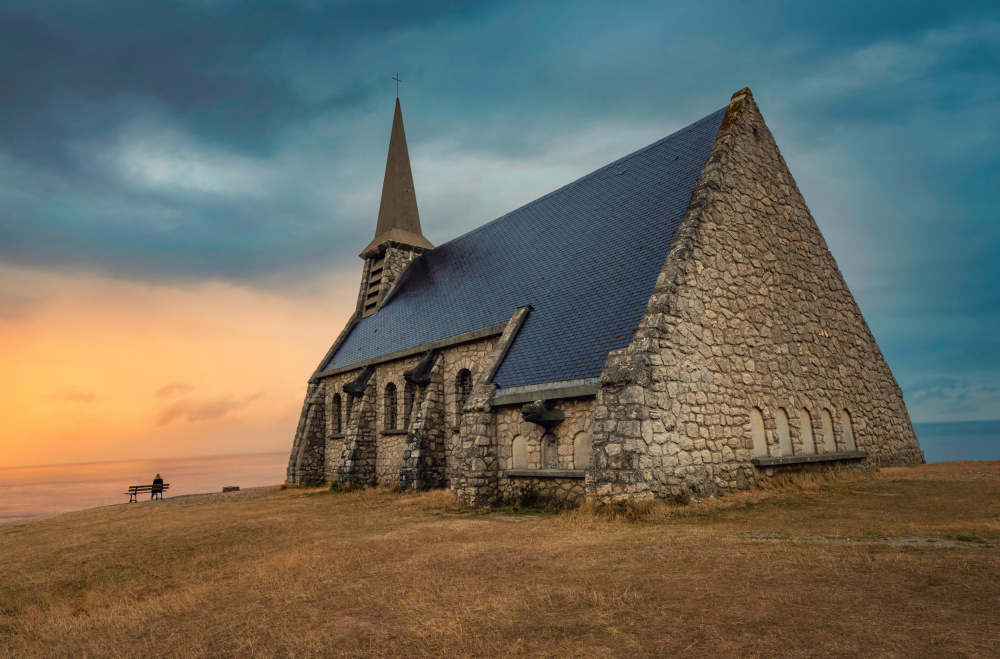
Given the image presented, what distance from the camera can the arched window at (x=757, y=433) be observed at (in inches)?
543

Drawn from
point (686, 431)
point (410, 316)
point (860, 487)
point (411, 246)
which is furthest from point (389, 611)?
point (411, 246)

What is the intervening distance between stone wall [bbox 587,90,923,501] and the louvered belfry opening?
A: 19832 mm

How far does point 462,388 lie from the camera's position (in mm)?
19469

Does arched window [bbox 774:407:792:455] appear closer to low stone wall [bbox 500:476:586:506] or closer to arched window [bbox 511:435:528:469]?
low stone wall [bbox 500:476:586:506]

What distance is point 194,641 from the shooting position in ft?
16.6

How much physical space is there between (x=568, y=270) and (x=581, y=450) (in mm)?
6486

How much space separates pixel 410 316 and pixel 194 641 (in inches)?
787

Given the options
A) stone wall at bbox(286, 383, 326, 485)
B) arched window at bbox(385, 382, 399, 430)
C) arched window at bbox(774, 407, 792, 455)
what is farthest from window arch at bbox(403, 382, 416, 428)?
arched window at bbox(774, 407, 792, 455)

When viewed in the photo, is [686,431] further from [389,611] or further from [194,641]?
[194,641]

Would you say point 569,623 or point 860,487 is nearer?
point 569,623

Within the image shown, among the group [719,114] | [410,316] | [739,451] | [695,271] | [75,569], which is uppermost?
[719,114]

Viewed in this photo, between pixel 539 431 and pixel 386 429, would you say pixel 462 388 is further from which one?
pixel 539 431

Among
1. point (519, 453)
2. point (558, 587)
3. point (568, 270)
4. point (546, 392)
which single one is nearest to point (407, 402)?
point (519, 453)

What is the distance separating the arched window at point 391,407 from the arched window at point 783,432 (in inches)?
557
